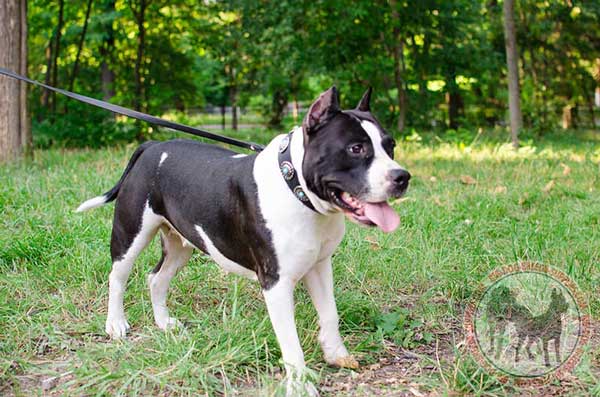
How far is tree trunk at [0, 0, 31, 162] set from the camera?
8383 mm

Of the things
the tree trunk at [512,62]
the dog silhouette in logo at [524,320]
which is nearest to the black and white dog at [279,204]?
the dog silhouette in logo at [524,320]

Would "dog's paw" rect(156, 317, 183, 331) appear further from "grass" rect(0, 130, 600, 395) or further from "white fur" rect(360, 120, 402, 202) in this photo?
"white fur" rect(360, 120, 402, 202)

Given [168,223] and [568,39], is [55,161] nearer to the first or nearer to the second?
[168,223]

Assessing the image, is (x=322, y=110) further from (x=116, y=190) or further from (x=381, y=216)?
(x=116, y=190)

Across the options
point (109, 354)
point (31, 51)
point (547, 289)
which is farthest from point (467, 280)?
point (31, 51)

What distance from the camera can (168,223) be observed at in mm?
3578

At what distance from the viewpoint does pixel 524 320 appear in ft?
11.8

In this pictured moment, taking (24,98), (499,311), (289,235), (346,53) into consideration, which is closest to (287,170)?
(289,235)

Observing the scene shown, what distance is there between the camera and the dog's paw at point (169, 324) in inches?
141

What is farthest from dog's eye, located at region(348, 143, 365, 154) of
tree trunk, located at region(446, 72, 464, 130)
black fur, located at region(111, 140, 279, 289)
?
tree trunk, located at region(446, 72, 464, 130)

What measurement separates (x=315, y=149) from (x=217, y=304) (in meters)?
1.67

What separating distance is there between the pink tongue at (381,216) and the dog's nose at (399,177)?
142 millimetres
